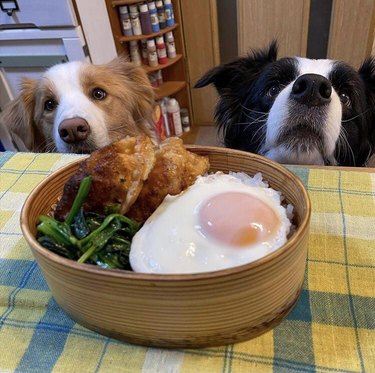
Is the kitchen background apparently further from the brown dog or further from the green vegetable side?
the green vegetable side

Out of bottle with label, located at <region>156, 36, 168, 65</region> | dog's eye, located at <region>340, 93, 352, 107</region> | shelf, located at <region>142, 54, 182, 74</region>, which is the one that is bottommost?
shelf, located at <region>142, 54, 182, 74</region>

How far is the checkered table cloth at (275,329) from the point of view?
0.58m

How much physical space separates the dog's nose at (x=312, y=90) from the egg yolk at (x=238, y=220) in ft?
1.63

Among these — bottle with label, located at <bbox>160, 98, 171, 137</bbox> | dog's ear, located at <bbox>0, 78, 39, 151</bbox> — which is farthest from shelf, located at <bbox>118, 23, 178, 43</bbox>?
dog's ear, located at <bbox>0, 78, 39, 151</bbox>

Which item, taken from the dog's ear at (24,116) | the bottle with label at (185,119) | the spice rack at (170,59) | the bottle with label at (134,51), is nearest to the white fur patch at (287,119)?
the dog's ear at (24,116)

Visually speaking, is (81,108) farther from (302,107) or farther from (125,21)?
(125,21)

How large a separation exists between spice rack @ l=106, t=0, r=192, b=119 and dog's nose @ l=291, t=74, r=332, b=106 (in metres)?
1.42

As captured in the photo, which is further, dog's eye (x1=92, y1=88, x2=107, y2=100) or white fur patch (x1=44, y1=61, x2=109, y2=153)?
dog's eye (x1=92, y1=88, x2=107, y2=100)

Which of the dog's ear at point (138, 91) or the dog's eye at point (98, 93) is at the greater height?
the dog's eye at point (98, 93)

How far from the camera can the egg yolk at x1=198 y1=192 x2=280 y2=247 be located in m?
0.59

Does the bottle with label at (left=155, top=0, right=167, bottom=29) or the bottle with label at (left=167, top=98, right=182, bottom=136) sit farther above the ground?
the bottle with label at (left=155, top=0, right=167, bottom=29)

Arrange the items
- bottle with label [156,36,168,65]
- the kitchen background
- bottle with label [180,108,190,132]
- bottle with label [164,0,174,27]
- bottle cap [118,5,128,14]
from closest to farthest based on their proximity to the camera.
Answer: the kitchen background
bottle cap [118,5,128,14]
bottle with label [164,0,174,27]
bottle with label [156,36,168,65]
bottle with label [180,108,190,132]

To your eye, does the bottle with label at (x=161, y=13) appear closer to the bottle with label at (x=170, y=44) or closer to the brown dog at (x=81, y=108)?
the bottle with label at (x=170, y=44)

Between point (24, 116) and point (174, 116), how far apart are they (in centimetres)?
166
